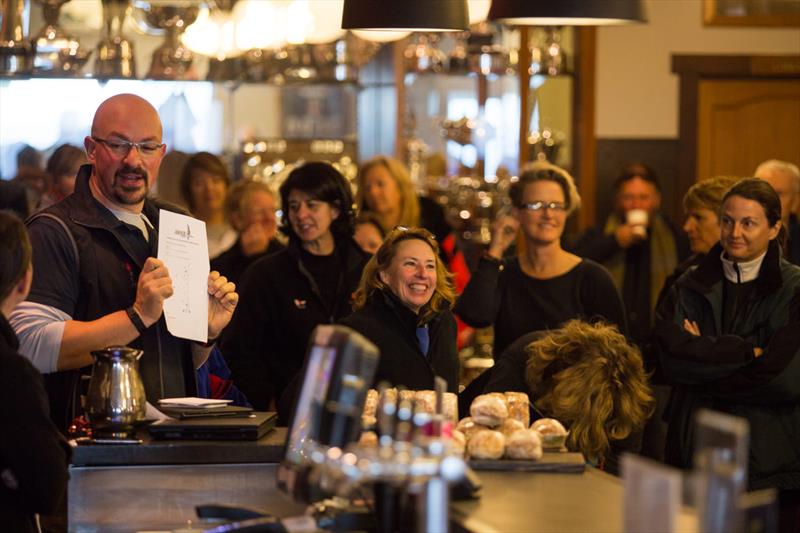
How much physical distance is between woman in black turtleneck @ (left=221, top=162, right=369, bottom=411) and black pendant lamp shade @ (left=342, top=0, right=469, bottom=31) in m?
1.42

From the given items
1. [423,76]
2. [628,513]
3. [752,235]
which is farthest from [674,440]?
[423,76]

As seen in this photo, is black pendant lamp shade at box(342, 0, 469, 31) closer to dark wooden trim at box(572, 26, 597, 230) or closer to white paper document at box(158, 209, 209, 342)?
white paper document at box(158, 209, 209, 342)

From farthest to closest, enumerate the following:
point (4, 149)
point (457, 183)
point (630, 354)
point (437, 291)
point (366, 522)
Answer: point (457, 183) < point (4, 149) < point (437, 291) < point (630, 354) < point (366, 522)

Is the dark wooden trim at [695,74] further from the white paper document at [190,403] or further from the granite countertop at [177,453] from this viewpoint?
the granite countertop at [177,453]

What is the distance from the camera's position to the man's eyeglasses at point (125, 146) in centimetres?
333

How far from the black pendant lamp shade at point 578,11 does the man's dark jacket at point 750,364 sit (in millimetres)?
1043

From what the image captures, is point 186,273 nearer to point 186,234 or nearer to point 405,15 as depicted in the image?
point 186,234

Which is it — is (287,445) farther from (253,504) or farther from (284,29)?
(284,29)

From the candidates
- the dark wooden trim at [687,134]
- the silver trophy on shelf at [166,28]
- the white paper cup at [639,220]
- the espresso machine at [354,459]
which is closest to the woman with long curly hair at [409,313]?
the espresso machine at [354,459]

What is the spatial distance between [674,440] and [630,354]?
2.41 ft

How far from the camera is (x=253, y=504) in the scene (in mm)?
2914

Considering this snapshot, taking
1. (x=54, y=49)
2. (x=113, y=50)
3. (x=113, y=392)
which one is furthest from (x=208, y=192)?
(x=113, y=392)

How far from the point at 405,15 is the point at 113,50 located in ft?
10.7

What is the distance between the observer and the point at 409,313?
4.04 m
